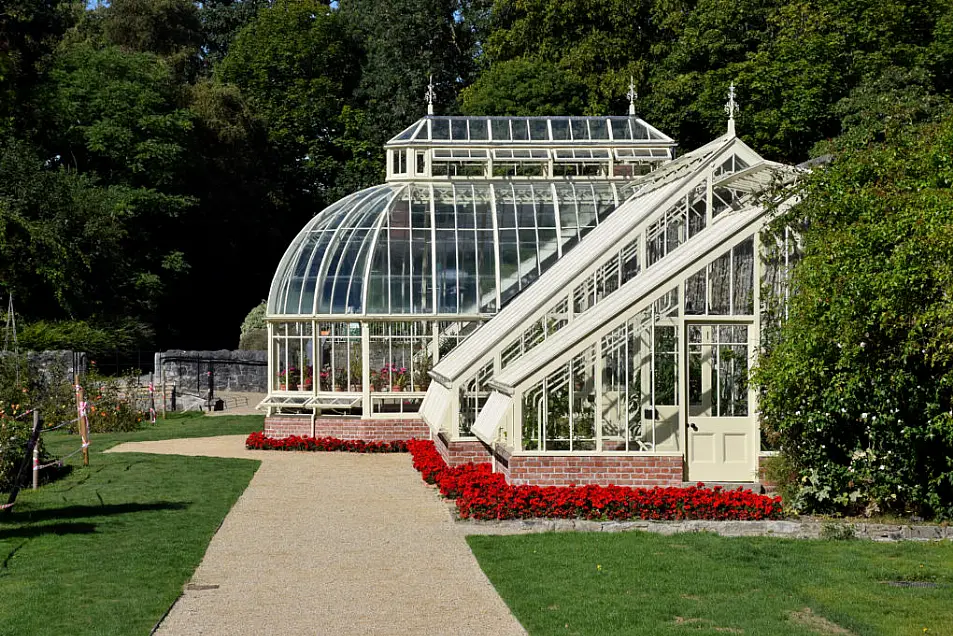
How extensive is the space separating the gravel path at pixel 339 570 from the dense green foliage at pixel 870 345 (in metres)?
4.36

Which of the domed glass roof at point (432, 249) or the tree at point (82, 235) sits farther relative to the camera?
the tree at point (82, 235)

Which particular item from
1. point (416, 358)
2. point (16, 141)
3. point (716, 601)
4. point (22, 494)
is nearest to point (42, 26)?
point (16, 141)

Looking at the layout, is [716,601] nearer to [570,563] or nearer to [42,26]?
[570,563]

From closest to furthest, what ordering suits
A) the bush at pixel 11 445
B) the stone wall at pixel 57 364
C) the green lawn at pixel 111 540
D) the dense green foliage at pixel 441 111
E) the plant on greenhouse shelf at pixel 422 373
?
the green lawn at pixel 111 540 → the dense green foliage at pixel 441 111 → the bush at pixel 11 445 → the plant on greenhouse shelf at pixel 422 373 → the stone wall at pixel 57 364

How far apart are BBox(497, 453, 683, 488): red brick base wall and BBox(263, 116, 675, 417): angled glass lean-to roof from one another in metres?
7.98

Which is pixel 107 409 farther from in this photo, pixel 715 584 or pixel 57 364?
pixel 715 584

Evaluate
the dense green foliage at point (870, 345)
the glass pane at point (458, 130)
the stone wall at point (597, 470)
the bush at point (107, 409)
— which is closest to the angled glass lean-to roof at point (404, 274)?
the glass pane at point (458, 130)

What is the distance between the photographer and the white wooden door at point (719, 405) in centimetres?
1512

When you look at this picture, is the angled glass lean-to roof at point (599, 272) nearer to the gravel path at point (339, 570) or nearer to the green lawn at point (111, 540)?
the gravel path at point (339, 570)

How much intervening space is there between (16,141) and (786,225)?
28.1 metres

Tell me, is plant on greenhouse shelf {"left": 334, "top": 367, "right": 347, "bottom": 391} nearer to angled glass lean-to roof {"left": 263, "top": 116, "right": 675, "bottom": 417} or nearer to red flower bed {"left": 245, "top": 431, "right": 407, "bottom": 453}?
angled glass lean-to roof {"left": 263, "top": 116, "right": 675, "bottom": 417}

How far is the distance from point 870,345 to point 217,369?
26084 millimetres

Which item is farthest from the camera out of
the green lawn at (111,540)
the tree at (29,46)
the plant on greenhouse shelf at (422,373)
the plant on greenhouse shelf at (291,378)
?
the tree at (29,46)

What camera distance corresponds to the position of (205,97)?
45844 millimetres
